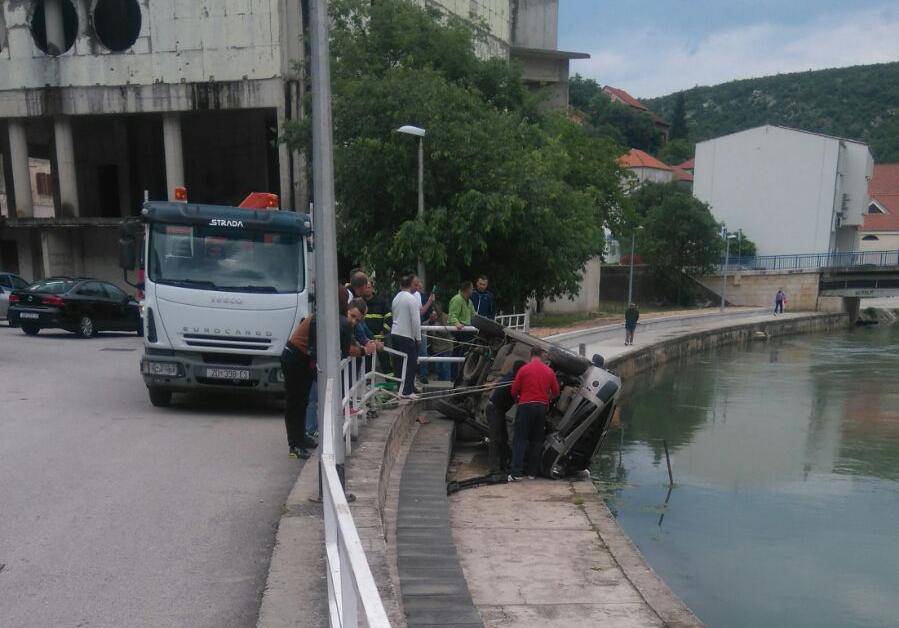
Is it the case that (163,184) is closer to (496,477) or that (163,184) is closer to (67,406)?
(67,406)

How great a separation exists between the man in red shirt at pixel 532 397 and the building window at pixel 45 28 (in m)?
26.5

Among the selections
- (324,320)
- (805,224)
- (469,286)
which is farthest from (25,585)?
(805,224)

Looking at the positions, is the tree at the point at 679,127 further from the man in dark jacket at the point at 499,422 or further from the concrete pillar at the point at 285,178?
the man in dark jacket at the point at 499,422

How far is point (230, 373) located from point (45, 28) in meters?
25.2

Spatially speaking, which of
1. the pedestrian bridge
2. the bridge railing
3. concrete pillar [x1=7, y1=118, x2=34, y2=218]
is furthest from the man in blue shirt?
the bridge railing

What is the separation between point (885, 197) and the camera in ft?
249

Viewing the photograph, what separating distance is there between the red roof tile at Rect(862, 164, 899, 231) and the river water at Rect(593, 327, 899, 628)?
2012 inches

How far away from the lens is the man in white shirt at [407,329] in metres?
9.87

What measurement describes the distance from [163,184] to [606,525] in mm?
32904

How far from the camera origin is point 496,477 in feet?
32.2

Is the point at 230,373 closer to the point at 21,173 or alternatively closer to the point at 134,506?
the point at 134,506

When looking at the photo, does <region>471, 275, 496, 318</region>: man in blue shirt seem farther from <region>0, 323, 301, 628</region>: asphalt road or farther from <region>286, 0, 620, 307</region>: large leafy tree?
<region>286, 0, 620, 307</region>: large leafy tree

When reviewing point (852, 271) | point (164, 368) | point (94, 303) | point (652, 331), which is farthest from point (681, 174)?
point (164, 368)

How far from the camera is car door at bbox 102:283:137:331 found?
1937 cm
